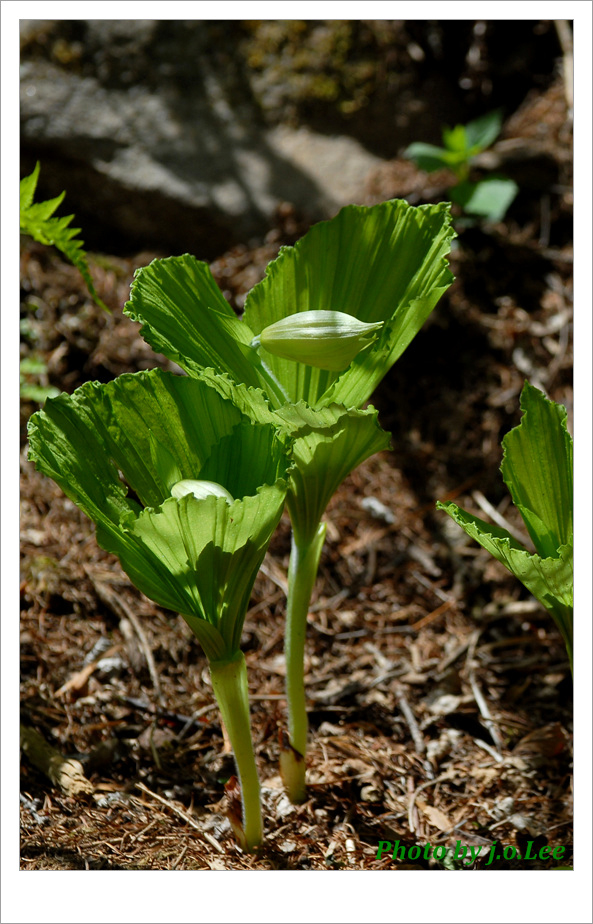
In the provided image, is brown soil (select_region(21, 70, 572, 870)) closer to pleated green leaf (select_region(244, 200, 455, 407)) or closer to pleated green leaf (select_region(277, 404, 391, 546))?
pleated green leaf (select_region(277, 404, 391, 546))

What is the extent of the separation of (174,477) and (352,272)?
0.39 metres

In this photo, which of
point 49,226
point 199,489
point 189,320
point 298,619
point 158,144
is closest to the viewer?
point 199,489

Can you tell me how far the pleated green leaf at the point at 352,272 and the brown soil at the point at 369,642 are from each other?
0.67 meters

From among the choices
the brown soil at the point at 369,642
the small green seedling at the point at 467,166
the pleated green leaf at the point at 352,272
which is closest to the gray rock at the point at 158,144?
the brown soil at the point at 369,642

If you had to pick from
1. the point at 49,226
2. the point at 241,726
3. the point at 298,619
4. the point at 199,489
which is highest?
the point at 49,226

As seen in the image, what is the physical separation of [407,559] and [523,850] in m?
0.75

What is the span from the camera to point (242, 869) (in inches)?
40.6

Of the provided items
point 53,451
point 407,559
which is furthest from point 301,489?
point 407,559

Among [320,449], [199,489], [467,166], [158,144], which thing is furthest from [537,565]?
[158,144]

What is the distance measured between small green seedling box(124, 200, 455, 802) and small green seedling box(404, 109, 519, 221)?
4.02ft

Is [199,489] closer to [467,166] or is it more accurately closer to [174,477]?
[174,477]

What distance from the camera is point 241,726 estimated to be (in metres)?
0.98

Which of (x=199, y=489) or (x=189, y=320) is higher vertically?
(x=189, y=320)

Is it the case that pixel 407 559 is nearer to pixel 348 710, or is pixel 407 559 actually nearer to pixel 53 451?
pixel 348 710
